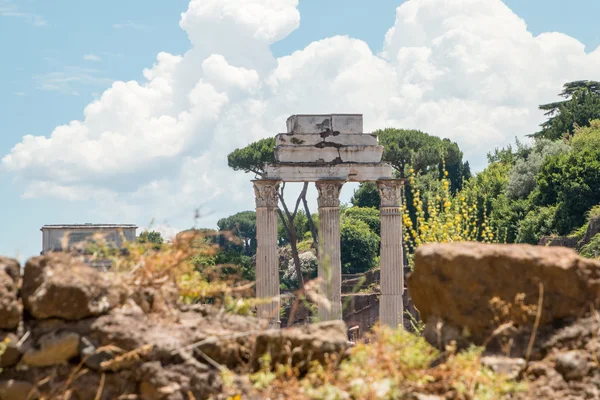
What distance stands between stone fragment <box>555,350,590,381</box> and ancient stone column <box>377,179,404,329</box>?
19.0m

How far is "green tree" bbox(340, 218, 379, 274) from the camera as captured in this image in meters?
57.5

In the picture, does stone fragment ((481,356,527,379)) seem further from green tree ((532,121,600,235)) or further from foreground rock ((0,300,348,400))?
green tree ((532,121,600,235))

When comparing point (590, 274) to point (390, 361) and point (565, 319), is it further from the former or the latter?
point (390, 361)

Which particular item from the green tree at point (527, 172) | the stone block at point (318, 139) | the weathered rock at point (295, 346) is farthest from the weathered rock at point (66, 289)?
the green tree at point (527, 172)

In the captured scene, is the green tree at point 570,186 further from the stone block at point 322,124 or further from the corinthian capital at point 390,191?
the stone block at point 322,124

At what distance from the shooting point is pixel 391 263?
2445cm

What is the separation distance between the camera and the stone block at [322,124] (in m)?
23.1

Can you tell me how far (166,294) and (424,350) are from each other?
4.39ft

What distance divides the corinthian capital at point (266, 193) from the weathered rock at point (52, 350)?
18.2 metres

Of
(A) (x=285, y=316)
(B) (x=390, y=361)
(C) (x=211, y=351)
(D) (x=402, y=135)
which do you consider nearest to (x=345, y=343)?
(B) (x=390, y=361)

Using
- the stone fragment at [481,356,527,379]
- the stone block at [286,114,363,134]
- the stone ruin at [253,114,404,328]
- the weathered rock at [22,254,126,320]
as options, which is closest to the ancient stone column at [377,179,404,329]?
the stone ruin at [253,114,404,328]

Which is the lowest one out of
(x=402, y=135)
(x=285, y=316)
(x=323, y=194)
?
(x=285, y=316)

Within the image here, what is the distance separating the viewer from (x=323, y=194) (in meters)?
23.5

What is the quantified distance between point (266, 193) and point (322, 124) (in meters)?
1.95
